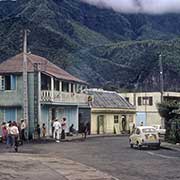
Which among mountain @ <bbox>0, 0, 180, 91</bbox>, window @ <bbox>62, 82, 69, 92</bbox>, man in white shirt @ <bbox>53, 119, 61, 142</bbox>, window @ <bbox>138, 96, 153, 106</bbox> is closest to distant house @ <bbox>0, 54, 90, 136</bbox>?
window @ <bbox>62, 82, 69, 92</bbox>

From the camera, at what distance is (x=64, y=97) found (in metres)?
44.9

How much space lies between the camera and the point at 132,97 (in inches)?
3068

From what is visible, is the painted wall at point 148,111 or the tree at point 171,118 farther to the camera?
the painted wall at point 148,111

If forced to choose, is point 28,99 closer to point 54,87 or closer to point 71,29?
point 54,87

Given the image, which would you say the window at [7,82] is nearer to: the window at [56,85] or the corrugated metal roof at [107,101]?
the window at [56,85]

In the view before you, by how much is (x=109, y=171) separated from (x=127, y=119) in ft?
147

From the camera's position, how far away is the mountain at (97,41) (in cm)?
11712

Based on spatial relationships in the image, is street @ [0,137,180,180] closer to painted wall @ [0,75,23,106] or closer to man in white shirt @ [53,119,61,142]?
man in white shirt @ [53,119,61,142]

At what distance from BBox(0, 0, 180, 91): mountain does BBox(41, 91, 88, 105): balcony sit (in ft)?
161

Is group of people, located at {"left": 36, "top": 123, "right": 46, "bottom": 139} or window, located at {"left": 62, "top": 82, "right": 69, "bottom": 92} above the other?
window, located at {"left": 62, "top": 82, "right": 69, "bottom": 92}

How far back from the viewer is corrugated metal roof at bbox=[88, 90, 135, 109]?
2347 inches

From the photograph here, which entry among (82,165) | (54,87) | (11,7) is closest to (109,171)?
(82,165)

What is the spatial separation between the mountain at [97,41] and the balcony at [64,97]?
1934 inches

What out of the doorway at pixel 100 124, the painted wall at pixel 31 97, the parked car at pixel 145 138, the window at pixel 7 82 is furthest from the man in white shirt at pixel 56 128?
the doorway at pixel 100 124
